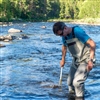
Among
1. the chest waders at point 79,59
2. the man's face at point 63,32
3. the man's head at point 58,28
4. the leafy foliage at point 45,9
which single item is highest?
the man's head at point 58,28

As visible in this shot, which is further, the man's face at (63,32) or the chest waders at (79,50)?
the chest waders at (79,50)

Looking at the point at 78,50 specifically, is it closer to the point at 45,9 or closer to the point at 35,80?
the point at 35,80

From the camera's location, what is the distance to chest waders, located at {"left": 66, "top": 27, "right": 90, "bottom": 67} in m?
→ 7.04

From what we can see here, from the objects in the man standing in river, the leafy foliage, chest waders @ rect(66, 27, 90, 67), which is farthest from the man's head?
the leafy foliage

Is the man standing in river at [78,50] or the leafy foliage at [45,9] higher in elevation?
the man standing in river at [78,50]

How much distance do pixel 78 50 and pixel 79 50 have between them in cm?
2

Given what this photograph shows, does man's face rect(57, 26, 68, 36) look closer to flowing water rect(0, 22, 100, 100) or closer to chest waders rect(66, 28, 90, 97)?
chest waders rect(66, 28, 90, 97)

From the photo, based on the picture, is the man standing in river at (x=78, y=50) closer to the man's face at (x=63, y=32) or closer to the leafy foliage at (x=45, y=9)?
the man's face at (x=63, y=32)

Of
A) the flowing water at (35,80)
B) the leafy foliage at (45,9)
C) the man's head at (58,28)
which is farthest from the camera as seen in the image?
the leafy foliage at (45,9)

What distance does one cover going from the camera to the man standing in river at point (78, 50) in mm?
6703

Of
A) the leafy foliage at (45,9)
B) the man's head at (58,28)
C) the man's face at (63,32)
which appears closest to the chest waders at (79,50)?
the man's face at (63,32)

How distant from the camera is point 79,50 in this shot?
715 cm

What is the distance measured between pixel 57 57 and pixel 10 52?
3324 mm

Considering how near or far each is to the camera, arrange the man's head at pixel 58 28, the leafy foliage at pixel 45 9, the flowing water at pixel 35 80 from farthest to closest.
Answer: the leafy foliage at pixel 45 9 → the flowing water at pixel 35 80 → the man's head at pixel 58 28
